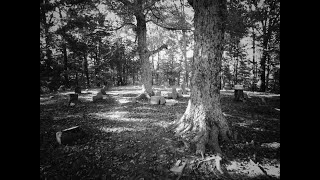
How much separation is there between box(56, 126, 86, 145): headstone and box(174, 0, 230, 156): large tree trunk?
358cm

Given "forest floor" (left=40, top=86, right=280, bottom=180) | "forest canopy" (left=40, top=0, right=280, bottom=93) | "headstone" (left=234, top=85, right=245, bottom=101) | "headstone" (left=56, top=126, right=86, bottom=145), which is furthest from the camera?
"headstone" (left=234, top=85, right=245, bottom=101)

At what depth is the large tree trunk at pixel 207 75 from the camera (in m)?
4.57

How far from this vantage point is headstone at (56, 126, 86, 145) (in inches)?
191

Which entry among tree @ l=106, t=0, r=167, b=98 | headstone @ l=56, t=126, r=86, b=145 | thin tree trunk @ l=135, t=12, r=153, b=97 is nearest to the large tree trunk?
headstone @ l=56, t=126, r=86, b=145

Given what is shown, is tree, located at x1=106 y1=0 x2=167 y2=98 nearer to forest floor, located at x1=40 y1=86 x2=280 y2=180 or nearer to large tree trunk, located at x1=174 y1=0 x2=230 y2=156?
forest floor, located at x1=40 y1=86 x2=280 y2=180

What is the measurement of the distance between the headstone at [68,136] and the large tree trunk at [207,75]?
3.58 m

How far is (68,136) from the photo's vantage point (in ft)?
16.1

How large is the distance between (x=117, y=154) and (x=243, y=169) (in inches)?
128

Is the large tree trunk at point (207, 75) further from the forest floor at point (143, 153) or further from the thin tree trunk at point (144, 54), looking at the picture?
the thin tree trunk at point (144, 54)

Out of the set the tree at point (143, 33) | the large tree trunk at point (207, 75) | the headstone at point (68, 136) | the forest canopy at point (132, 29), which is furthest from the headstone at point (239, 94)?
the headstone at point (68, 136)

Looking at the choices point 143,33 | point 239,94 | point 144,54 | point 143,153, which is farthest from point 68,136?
point 239,94
